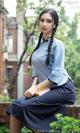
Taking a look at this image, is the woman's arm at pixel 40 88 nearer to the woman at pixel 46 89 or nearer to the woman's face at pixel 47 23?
the woman at pixel 46 89

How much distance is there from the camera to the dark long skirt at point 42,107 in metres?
3.43

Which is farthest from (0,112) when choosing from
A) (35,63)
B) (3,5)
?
(3,5)

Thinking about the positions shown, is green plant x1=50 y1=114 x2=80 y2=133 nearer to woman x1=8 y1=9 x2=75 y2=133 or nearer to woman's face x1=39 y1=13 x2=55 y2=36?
woman x1=8 y1=9 x2=75 y2=133

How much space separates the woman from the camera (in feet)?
11.3

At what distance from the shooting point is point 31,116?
345cm

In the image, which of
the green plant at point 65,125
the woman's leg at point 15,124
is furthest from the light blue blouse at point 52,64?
the green plant at point 65,125

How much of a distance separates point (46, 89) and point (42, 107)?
17 centimetres

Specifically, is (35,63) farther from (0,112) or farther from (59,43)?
(0,112)

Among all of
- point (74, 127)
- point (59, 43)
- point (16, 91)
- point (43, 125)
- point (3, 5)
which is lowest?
point (16, 91)

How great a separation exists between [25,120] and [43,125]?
0.15 metres

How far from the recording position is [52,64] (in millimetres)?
3604

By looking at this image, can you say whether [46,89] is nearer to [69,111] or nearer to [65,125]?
[69,111]

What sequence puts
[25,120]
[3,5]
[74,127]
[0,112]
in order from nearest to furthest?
[74,127] → [25,120] → [0,112] → [3,5]

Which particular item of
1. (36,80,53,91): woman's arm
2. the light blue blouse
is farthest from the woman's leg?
the light blue blouse
